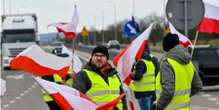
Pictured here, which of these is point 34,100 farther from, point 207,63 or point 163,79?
point 163,79

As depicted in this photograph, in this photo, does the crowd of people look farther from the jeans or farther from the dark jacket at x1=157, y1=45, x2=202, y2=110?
the jeans

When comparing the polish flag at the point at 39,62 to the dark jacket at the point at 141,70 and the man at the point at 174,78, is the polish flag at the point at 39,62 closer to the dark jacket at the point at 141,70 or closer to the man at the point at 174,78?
the dark jacket at the point at 141,70

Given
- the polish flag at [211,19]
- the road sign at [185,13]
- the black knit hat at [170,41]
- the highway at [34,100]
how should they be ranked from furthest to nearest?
1. the highway at [34,100]
2. the road sign at [185,13]
3. the polish flag at [211,19]
4. the black knit hat at [170,41]

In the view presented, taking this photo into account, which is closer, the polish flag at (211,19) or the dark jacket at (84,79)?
the dark jacket at (84,79)

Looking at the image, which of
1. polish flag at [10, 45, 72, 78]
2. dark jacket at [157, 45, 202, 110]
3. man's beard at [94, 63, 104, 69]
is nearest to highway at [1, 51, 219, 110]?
polish flag at [10, 45, 72, 78]

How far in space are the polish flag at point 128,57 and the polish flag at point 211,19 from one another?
197 centimetres

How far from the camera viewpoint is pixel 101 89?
296 inches

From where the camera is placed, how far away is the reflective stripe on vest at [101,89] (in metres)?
7.47

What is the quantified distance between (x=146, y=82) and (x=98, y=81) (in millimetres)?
4092

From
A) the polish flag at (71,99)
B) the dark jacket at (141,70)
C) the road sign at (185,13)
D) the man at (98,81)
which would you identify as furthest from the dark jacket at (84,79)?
the road sign at (185,13)

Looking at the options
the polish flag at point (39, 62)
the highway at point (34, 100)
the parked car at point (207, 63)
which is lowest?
the highway at point (34, 100)

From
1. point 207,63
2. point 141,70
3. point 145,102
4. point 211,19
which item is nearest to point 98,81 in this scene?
point 141,70

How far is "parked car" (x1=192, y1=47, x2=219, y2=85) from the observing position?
24.3 meters

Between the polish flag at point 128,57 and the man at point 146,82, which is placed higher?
the polish flag at point 128,57
